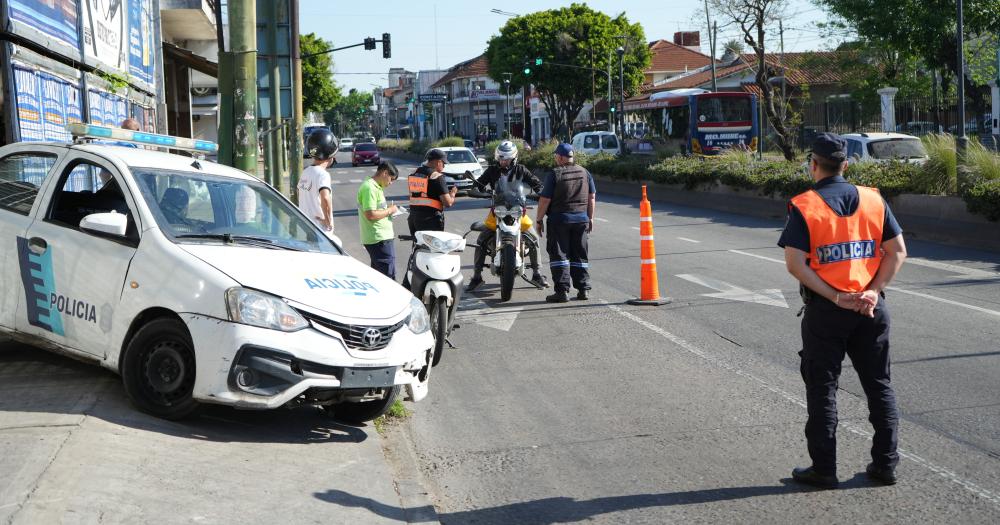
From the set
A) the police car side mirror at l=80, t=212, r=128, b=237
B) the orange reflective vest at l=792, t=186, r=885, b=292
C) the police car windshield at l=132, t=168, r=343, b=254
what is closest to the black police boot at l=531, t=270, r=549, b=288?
the police car windshield at l=132, t=168, r=343, b=254

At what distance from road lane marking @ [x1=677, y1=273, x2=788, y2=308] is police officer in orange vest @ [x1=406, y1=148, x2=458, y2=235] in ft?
11.2

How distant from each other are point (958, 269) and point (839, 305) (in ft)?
31.8

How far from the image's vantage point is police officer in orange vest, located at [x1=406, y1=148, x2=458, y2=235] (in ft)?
36.0

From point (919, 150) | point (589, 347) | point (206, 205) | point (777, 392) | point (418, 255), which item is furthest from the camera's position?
point (919, 150)

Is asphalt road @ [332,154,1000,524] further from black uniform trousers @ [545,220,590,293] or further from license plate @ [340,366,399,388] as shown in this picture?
license plate @ [340,366,399,388]

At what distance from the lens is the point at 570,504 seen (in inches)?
215

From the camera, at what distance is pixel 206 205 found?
7094 mm

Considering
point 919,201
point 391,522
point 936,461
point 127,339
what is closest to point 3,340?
point 127,339

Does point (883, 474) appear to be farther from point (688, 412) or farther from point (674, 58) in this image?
point (674, 58)

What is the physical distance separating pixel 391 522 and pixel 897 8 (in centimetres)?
3261

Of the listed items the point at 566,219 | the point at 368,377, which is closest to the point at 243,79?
the point at 566,219

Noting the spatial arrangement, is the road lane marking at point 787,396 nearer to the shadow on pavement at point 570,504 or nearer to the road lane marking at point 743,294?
the shadow on pavement at point 570,504

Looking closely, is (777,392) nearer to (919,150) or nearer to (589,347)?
(589,347)

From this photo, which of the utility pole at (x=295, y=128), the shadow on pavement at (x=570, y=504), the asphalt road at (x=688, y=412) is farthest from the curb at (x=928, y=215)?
the shadow on pavement at (x=570, y=504)
